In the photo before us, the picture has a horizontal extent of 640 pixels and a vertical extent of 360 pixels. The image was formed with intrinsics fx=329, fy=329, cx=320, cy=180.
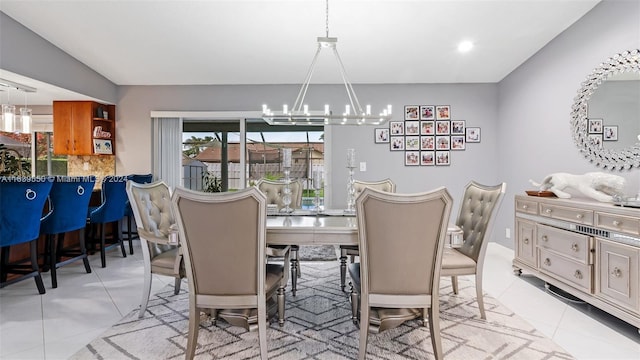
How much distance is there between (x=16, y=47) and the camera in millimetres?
3479

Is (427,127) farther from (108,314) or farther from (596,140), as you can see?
(108,314)

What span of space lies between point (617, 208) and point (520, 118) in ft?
7.40

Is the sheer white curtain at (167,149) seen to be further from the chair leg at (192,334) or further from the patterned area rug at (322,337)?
the chair leg at (192,334)

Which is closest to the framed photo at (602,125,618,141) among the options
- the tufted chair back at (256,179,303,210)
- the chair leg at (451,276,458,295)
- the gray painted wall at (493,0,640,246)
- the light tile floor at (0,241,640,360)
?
the gray painted wall at (493,0,640,246)

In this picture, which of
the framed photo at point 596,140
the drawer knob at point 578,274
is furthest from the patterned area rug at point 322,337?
the framed photo at point 596,140

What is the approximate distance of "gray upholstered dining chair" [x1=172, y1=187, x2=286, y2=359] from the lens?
5.49 feet

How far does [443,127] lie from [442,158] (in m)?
0.45

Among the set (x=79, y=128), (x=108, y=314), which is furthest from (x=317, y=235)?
(x=79, y=128)

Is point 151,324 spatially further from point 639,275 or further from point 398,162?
point 398,162

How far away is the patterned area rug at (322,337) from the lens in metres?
1.94

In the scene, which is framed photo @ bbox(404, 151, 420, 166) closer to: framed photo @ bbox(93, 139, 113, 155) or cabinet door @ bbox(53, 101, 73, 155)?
framed photo @ bbox(93, 139, 113, 155)

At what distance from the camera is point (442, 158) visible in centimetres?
484

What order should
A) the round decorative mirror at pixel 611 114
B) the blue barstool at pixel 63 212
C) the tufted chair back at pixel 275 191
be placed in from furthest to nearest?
1. the tufted chair back at pixel 275 191
2. the blue barstool at pixel 63 212
3. the round decorative mirror at pixel 611 114

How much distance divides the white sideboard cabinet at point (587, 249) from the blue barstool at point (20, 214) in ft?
14.2
